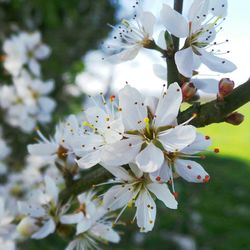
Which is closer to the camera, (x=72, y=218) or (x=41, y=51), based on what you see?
(x=72, y=218)

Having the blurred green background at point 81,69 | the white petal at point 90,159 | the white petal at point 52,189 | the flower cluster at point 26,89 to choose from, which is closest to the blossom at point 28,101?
the flower cluster at point 26,89

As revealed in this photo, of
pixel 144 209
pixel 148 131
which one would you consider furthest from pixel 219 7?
pixel 144 209

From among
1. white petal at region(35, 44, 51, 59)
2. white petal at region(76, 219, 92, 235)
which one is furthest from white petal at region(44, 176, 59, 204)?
white petal at region(35, 44, 51, 59)

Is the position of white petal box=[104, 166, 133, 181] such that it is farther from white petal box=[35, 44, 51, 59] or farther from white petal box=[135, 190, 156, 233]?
white petal box=[35, 44, 51, 59]

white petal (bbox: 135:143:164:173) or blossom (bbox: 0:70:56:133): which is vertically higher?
white petal (bbox: 135:143:164:173)

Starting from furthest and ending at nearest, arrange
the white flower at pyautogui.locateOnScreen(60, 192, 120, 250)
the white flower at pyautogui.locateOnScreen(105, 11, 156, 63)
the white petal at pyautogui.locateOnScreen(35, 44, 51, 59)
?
the white petal at pyautogui.locateOnScreen(35, 44, 51, 59), the white flower at pyautogui.locateOnScreen(60, 192, 120, 250), the white flower at pyautogui.locateOnScreen(105, 11, 156, 63)

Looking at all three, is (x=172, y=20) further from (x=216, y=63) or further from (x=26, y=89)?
(x=26, y=89)

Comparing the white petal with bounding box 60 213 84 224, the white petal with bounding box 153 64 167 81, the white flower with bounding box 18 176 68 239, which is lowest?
the white flower with bounding box 18 176 68 239
